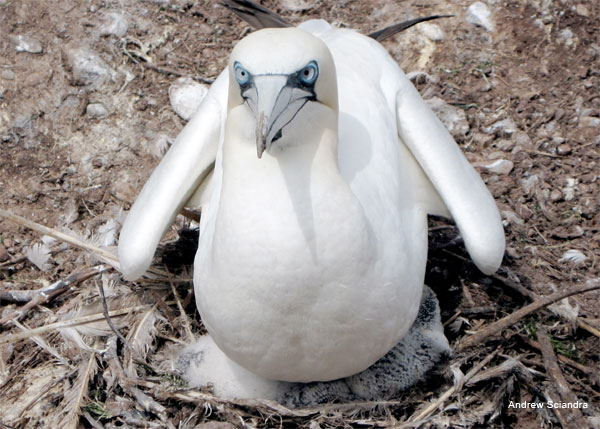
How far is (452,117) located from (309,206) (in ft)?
7.10

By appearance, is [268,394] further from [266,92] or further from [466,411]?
[266,92]

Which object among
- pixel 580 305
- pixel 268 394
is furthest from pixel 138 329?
pixel 580 305

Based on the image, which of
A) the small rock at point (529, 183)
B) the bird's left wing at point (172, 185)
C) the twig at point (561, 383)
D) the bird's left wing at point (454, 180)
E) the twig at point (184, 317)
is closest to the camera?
the twig at point (561, 383)

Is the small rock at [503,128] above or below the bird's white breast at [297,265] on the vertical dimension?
below

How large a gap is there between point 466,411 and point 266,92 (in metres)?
1.67

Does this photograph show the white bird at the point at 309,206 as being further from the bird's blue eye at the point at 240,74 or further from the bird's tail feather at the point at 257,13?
the bird's tail feather at the point at 257,13

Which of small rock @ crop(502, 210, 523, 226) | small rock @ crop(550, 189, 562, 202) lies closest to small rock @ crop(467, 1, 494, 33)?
small rock @ crop(550, 189, 562, 202)

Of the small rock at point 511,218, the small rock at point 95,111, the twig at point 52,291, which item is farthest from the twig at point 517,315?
the small rock at point 95,111

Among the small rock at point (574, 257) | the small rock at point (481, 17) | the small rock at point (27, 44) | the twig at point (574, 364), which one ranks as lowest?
the twig at point (574, 364)

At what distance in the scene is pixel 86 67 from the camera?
4.30 meters

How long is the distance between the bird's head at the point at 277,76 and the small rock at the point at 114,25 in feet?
7.70

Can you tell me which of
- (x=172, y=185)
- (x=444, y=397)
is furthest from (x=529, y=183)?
(x=172, y=185)

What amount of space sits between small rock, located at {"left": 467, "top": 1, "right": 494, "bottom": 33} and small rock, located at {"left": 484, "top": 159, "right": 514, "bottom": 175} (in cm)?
96

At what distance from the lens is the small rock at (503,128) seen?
4.25 m
